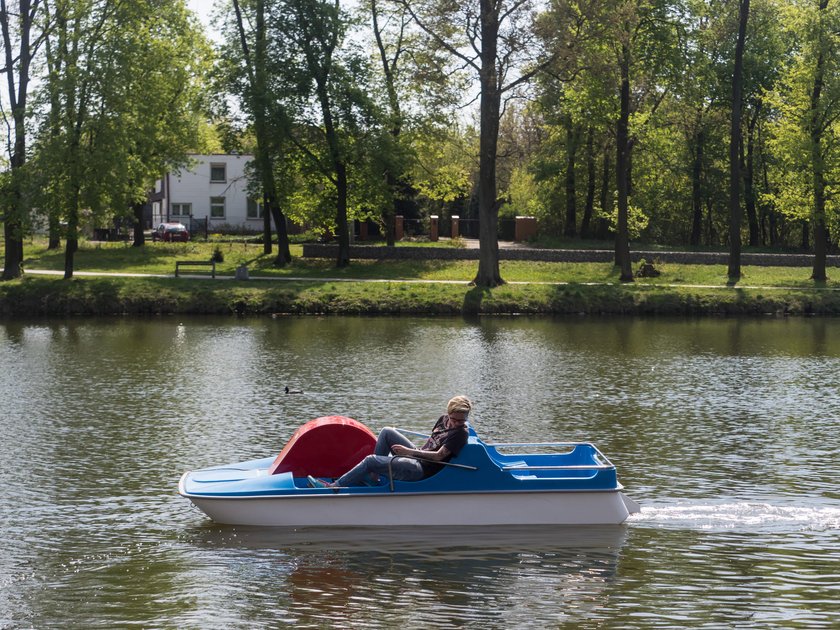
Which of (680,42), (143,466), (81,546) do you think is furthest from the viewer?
(680,42)

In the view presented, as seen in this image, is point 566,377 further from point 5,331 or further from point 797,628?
point 5,331

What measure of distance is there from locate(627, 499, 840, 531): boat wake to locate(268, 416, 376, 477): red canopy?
11.7 feet

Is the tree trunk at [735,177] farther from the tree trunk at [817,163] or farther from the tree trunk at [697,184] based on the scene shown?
the tree trunk at [697,184]

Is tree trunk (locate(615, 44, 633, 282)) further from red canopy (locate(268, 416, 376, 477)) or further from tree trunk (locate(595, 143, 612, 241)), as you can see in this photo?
red canopy (locate(268, 416, 376, 477))

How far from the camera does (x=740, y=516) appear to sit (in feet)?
49.5

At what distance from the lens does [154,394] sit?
24719 millimetres

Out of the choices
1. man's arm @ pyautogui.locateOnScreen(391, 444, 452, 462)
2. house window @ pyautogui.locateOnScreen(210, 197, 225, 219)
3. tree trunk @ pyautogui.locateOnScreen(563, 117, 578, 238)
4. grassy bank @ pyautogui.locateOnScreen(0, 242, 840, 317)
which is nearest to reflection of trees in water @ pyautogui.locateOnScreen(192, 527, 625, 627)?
man's arm @ pyautogui.locateOnScreen(391, 444, 452, 462)

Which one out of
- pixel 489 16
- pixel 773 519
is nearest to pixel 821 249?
pixel 489 16

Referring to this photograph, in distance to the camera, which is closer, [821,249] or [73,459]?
[73,459]

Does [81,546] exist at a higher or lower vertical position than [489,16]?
lower

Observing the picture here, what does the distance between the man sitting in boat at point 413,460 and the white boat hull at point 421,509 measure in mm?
299

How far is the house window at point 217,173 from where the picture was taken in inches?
3312

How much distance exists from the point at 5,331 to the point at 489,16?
20.1 m

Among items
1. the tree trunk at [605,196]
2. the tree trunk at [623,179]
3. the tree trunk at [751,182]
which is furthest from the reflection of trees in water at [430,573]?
the tree trunk at [751,182]
